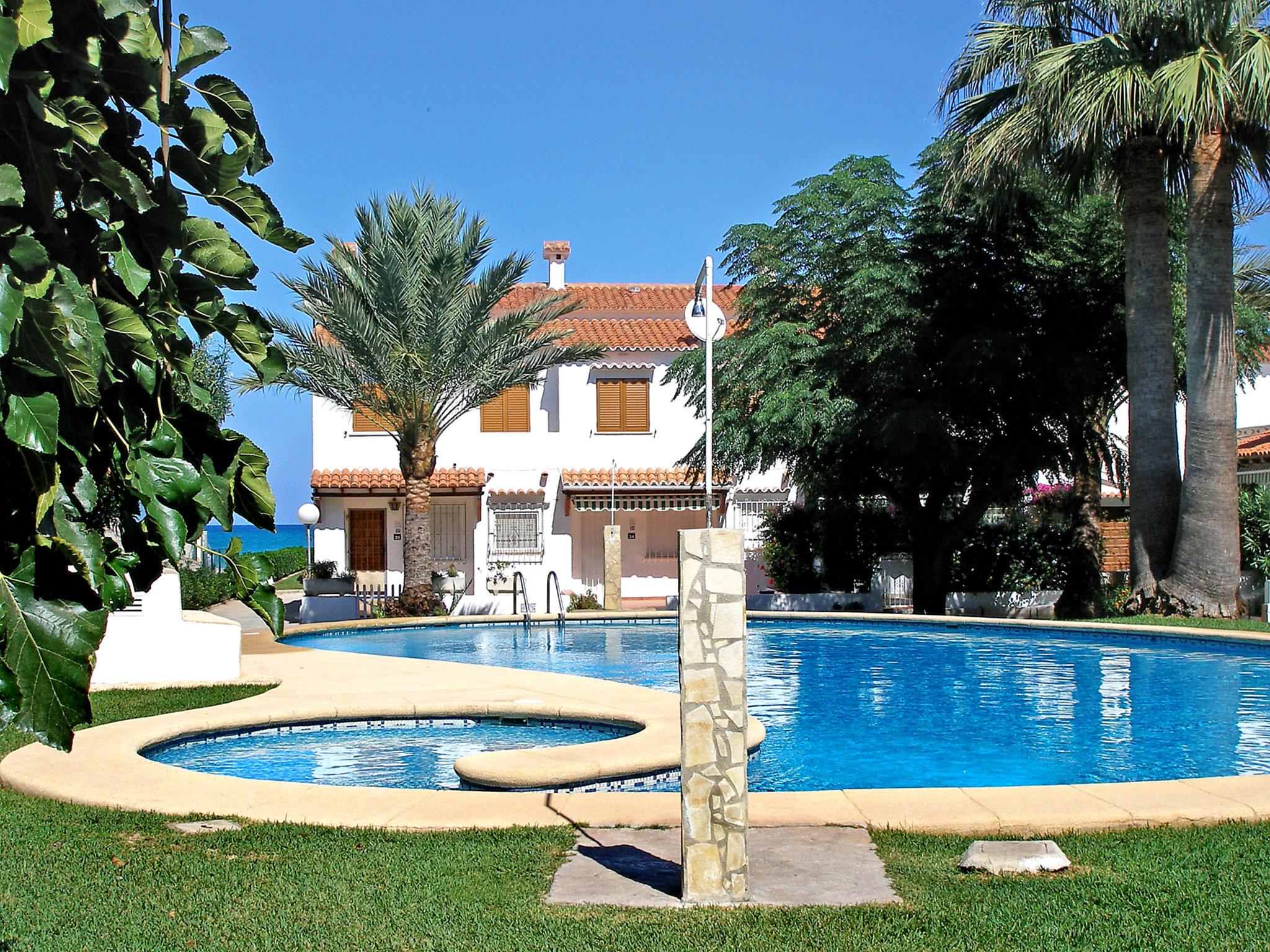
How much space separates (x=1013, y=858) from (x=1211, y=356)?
1700cm

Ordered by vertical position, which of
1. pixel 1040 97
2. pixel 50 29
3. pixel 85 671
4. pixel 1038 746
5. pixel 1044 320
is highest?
pixel 1040 97

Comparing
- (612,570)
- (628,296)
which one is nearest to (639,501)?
(612,570)

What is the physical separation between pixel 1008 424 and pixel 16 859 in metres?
21.5

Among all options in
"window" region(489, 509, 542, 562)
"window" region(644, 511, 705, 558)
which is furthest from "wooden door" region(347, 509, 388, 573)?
"window" region(644, 511, 705, 558)

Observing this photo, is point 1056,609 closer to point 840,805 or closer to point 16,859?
point 840,805

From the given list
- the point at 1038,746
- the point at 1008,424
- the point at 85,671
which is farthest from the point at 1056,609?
the point at 85,671

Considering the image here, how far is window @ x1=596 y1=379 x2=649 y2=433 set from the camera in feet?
122

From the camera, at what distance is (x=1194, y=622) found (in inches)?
824

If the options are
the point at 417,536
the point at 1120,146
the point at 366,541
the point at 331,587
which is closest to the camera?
the point at 1120,146

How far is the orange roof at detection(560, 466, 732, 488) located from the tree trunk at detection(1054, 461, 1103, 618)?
35.0 feet

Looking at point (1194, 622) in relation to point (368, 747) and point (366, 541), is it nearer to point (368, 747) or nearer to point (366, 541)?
point (368, 747)

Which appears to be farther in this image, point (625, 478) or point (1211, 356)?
point (625, 478)

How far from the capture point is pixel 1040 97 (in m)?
20.9

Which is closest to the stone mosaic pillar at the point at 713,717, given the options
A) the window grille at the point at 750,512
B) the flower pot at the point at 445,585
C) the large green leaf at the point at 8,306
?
the large green leaf at the point at 8,306
